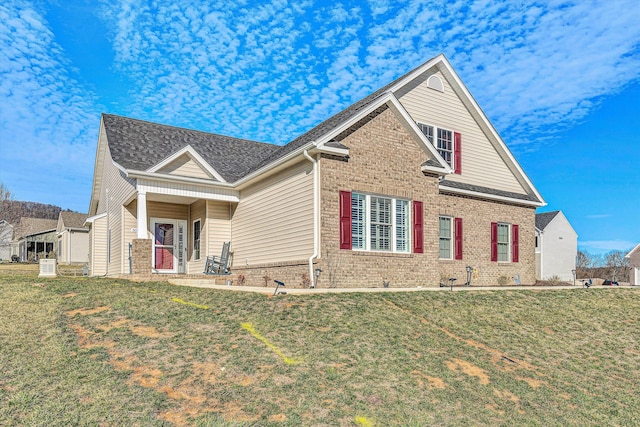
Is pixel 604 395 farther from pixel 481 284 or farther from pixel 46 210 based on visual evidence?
pixel 46 210

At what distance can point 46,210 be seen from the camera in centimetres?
Answer: 8725

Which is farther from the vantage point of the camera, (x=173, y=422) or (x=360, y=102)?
(x=360, y=102)

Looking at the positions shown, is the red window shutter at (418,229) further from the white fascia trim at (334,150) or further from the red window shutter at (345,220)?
the white fascia trim at (334,150)

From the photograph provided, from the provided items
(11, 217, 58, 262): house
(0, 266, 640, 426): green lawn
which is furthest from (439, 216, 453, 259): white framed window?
(11, 217, 58, 262): house

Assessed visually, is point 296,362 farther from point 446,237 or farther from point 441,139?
point 441,139

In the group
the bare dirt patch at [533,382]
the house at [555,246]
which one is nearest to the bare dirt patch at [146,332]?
the bare dirt patch at [533,382]

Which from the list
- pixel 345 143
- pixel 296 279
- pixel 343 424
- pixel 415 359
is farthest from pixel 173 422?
pixel 345 143

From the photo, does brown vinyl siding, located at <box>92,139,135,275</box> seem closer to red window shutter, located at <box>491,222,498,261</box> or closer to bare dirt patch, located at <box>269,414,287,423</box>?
bare dirt patch, located at <box>269,414,287,423</box>

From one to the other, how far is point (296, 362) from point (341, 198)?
692cm

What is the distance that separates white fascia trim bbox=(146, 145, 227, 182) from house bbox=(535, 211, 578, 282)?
2539cm

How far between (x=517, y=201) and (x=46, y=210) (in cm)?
8533

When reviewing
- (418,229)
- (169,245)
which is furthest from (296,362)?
(169,245)

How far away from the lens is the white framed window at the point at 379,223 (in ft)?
48.0

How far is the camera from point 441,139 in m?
19.5
